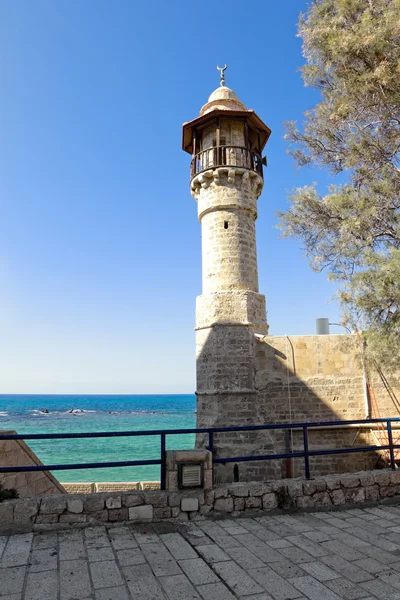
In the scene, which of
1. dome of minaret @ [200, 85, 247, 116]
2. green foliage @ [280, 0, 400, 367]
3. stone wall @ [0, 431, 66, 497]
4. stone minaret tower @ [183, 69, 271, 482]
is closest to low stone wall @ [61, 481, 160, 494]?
stone minaret tower @ [183, 69, 271, 482]

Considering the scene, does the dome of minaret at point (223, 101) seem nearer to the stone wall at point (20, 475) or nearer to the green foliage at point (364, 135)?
the green foliage at point (364, 135)

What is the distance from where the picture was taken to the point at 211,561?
3.54m

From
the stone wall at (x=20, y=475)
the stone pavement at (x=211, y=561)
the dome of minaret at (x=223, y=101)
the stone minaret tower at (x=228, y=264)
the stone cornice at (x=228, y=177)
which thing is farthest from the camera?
the dome of minaret at (x=223, y=101)

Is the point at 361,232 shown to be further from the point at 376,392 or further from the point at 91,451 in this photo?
the point at 91,451

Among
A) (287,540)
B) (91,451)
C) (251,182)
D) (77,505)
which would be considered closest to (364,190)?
(251,182)

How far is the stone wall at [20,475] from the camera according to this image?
7383 millimetres

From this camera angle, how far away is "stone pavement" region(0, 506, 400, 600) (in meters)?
3.03

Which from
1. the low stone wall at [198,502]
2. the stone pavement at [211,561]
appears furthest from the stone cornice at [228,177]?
the stone pavement at [211,561]

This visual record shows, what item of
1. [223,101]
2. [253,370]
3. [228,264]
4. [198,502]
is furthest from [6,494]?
[223,101]

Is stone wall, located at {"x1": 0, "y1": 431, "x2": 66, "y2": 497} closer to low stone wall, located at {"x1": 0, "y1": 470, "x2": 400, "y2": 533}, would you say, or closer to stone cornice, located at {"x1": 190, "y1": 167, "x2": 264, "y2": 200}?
low stone wall, located at {"x1": 0, "y1": 470, "x2": 400, "y2": 533}

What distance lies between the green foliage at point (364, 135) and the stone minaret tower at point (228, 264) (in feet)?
12.0

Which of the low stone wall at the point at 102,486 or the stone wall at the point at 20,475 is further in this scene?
the low stone wall at the point at 102,486

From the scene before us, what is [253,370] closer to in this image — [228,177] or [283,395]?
[283,395]

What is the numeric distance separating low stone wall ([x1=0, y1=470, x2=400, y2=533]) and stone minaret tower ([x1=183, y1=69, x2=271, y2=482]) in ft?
21.4
